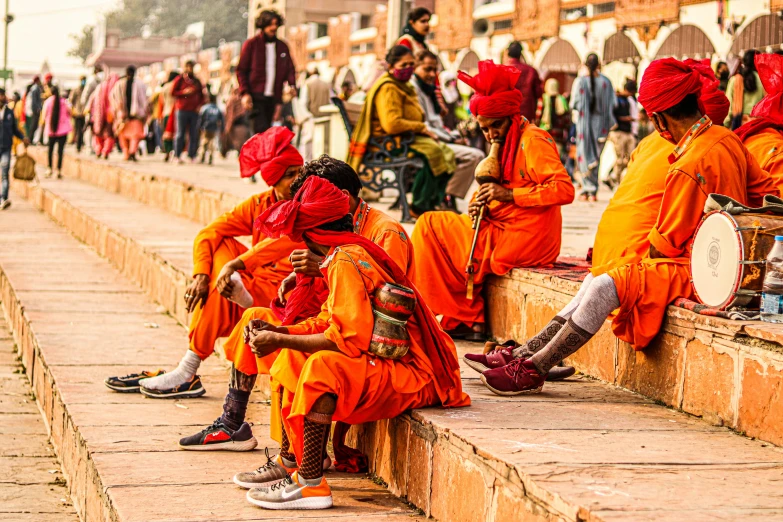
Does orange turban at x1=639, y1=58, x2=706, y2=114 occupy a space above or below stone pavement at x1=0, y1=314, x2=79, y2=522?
above

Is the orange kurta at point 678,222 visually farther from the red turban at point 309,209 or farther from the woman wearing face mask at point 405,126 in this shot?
the woman wearing face mask at point 405,126

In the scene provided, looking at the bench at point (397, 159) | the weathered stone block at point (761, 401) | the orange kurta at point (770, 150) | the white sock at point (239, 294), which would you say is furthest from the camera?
the bench at point (397, 159)

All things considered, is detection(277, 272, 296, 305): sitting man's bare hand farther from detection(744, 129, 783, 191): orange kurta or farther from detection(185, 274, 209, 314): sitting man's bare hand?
detection(744, 129, 783, 191): orange kurta

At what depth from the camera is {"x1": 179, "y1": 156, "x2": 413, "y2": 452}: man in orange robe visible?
407cm

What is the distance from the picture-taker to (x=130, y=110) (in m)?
18.8

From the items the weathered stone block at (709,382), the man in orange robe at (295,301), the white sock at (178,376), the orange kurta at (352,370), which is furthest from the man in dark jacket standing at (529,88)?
the orange kurta at (352,370)

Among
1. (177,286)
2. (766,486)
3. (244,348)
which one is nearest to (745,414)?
(766,486)

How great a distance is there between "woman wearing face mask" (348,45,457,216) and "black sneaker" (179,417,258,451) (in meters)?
4.20

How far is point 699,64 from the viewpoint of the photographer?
444 cm

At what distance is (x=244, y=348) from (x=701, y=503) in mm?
2012

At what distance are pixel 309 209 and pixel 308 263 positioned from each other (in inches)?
10.4

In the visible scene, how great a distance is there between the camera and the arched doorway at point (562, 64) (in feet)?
64.7

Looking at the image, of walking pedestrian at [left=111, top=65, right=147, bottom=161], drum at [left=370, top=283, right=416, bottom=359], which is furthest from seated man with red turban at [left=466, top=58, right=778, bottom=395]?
walking pedestrian at [left=111, top=65, right=147, bottom=161]

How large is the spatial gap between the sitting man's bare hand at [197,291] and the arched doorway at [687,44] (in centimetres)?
1260
